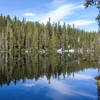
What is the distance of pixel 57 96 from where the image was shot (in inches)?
618

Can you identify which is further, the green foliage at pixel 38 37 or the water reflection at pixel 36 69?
the green foliage at pixel 38 37

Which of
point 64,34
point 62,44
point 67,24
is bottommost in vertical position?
point 62,44

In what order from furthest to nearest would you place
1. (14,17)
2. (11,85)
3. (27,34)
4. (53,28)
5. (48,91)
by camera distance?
(53,28) < (14,17) < (27,34) < (11,85) < (48,91)

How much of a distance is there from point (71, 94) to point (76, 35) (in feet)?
459

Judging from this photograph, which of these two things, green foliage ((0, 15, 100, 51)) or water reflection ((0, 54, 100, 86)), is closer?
water reflection ((0, 54, 100, 86))

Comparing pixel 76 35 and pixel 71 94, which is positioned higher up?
pixel 76 35

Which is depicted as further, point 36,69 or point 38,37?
point 38,37

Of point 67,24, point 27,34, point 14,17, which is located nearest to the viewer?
point 27,34

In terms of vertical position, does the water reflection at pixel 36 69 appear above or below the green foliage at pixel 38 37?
below

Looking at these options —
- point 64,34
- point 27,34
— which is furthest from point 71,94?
point 64,34

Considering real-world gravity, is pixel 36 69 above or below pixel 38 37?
below

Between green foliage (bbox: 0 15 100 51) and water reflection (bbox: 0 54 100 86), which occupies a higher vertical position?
green foliage (bbox: 0 15 100 51)

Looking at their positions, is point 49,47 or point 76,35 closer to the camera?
point 49,47

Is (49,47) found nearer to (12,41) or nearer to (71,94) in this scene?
(12,41)
